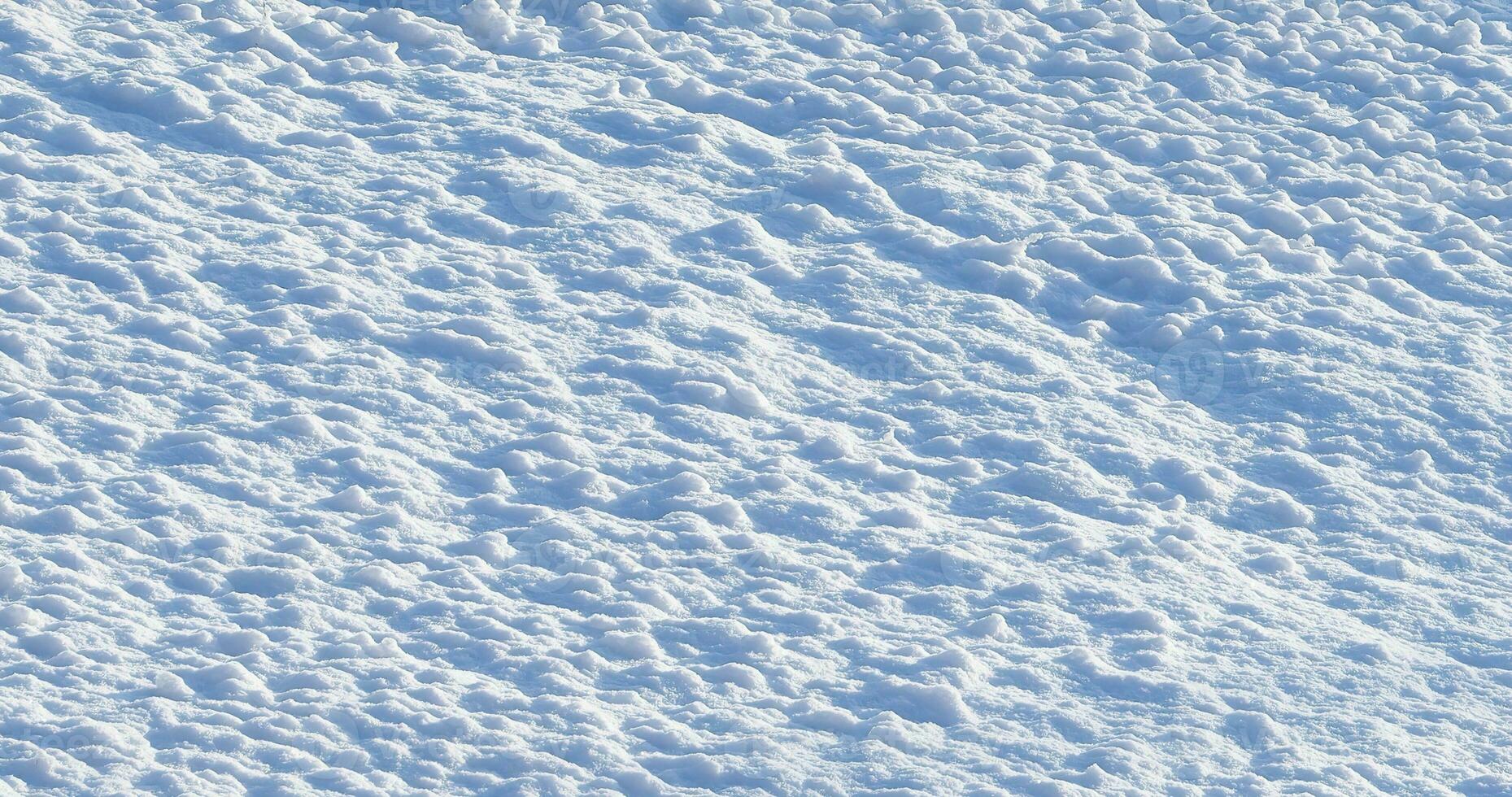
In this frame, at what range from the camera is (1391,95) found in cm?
575

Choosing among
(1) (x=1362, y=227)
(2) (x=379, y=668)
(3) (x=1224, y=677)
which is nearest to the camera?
(2) (x=379, y=668)

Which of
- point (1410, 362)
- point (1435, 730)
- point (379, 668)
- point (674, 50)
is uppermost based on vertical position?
point (674, 50)

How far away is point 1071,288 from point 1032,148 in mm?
771

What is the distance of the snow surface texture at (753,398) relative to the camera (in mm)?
3248

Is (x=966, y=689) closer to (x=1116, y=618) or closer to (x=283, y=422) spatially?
(x=1116, y=618)

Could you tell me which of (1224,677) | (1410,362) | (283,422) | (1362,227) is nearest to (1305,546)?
(1224,677)

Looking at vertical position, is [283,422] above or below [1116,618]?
above

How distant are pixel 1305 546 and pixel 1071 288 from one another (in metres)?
1.15

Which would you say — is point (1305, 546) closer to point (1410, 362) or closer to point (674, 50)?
point (1410, 362)

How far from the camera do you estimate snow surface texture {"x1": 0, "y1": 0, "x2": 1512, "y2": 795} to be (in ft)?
10.7

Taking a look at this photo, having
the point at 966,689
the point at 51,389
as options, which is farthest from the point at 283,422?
the point at 966,689

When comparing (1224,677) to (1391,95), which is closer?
(1224,677)

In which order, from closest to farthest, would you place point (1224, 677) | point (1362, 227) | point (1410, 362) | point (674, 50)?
point (1224, 677)
point (1410, 362)
point (1362, 227)
point (674, 50)

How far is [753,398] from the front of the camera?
4168mm
